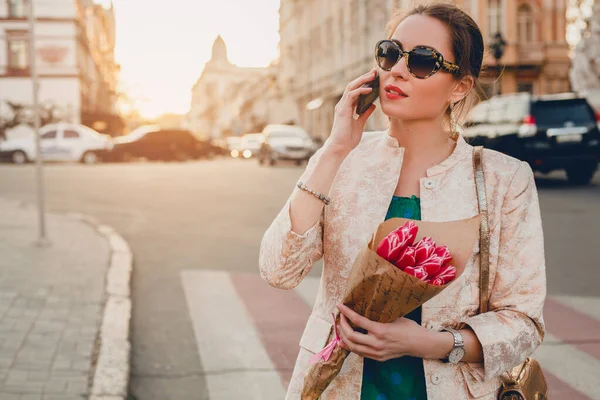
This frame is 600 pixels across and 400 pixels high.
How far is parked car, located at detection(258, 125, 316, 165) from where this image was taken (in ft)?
90.1

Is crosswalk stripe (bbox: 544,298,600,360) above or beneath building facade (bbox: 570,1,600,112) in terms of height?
beneath

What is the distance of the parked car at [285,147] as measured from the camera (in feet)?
90.1

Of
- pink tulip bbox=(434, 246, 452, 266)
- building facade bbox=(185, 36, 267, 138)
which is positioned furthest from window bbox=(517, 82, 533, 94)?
building facade bbox=(185, 36, 267, 138)

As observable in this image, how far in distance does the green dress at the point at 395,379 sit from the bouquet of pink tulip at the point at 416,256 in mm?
355

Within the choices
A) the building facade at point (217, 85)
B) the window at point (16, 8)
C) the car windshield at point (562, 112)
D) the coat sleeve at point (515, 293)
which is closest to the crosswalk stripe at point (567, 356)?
the coat sleeve at point (515, 293)

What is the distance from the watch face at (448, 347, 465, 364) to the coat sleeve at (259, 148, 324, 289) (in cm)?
46

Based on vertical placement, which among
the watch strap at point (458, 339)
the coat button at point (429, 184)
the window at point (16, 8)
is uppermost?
the window at point (16, 8)

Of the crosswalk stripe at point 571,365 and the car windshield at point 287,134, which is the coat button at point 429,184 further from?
Answer: the car windshield at point 287,134

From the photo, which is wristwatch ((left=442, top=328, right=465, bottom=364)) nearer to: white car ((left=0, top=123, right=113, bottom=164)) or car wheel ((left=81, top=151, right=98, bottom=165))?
white car ((left=0, top=123, right=113, bottom=164))

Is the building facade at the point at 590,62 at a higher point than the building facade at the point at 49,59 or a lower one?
lower

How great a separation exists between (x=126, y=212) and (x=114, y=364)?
8.45 metres

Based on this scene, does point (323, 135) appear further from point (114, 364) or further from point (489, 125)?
point (114, 364)

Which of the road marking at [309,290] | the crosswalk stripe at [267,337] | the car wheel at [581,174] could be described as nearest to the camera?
the crosswalk stripe at [267,337]

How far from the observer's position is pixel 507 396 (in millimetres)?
1966
